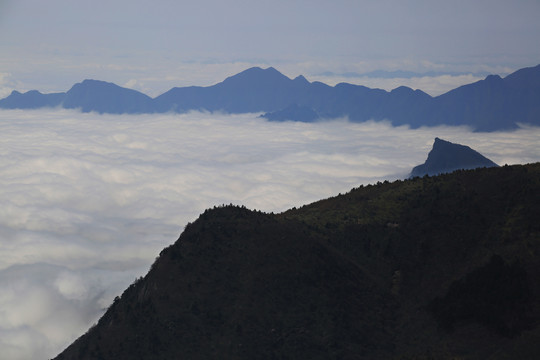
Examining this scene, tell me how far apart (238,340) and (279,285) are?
12989 mm

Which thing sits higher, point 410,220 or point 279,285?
point 410,220

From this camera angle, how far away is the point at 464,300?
84875mm

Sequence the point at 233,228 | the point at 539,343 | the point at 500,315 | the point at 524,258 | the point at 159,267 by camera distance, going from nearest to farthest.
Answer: the point at 539,343, the point at 500,315, the point at 524,258, the point at 159,267, the point at 233,228

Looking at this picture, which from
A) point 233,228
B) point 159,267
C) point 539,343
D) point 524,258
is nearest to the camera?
point 539,343

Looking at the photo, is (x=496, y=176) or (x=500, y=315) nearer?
(x=500, y=315)

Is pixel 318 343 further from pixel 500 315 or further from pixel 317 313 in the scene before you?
pixel 500 315

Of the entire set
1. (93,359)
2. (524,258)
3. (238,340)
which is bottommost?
(93,359)

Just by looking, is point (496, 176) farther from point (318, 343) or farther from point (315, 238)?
point (318, 343)

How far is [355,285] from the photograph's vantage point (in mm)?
93938

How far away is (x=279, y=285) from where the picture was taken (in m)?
92.5

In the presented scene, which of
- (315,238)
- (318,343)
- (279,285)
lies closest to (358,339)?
(318,343)

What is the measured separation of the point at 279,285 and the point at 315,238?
1407 centimetres

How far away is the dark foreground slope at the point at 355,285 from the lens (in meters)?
81.2

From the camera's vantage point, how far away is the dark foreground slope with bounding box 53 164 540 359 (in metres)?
81.2
